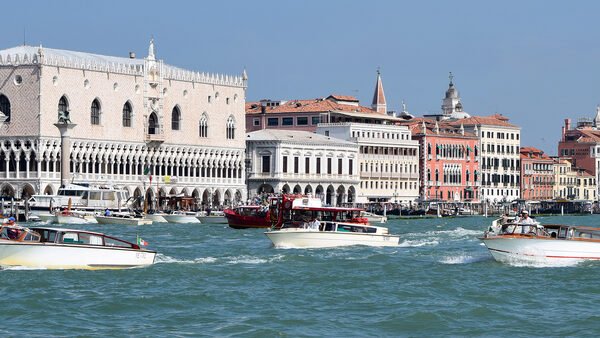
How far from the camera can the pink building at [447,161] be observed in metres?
132

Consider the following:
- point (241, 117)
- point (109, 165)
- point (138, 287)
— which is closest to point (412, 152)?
point (241, 117)

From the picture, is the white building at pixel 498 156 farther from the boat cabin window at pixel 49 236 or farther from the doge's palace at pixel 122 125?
the boat cabin window at pixel 49 236

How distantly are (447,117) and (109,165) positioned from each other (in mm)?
54904

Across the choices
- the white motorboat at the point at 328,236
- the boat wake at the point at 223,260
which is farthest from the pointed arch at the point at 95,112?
the boat wake at the point at 223,260

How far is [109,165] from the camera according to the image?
102 metres

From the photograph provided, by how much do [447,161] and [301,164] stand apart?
21328mm

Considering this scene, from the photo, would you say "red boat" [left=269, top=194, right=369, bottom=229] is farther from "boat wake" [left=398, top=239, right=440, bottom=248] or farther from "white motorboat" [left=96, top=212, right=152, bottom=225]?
"white motorboat" [left=96, top=212, right=152, bottom=225]

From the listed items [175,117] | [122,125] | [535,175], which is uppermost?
[175,117]

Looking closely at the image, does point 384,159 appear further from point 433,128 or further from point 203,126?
point 203,126

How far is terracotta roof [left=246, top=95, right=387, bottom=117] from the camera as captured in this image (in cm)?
12519

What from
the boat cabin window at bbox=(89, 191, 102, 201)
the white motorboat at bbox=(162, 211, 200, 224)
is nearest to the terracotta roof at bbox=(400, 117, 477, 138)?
the white motorboat at bbox=(162, 211, 200, 224)

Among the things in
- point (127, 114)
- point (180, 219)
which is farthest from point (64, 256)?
point (127, 114)

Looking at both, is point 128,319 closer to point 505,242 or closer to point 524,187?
point 505,242

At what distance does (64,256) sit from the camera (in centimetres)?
4091
